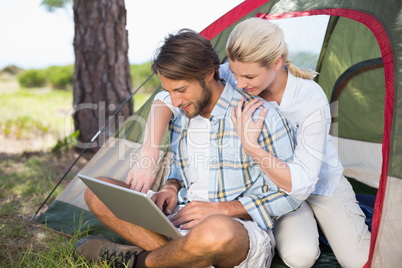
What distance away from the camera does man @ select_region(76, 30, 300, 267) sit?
1.64 m

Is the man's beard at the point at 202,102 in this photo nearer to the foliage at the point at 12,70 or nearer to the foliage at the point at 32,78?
the foliage at the point at 32,78

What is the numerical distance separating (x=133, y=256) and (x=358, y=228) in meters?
1.05

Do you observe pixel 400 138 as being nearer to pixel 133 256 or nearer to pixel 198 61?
pixel 198 61

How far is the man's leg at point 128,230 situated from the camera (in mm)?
1840

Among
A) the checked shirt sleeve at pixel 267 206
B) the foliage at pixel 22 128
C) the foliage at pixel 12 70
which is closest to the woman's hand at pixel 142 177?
the checked shirt sleeve at pixel 267 206

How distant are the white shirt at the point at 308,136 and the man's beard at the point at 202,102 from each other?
9.0 inches

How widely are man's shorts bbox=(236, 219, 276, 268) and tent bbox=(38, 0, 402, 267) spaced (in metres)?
0.41

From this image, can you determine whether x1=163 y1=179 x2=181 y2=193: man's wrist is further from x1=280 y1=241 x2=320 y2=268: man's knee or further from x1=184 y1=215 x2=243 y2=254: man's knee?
x1=280 y1=241 x2=320 y2=268: man's knee

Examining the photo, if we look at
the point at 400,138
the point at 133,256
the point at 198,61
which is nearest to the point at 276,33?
the point at 198,61

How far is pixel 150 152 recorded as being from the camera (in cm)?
202

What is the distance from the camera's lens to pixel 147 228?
1.77 m

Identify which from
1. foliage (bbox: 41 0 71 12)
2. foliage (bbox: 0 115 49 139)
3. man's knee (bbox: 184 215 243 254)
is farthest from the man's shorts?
foliage (bbox: 41 0 71 12)

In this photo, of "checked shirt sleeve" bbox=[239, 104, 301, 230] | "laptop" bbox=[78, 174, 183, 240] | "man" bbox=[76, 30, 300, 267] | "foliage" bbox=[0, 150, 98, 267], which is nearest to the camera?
"laptop" bbox=[78, 174, 183, 240]

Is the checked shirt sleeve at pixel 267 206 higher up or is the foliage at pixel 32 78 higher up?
the checked shirt sleeve at pixel 267 206
